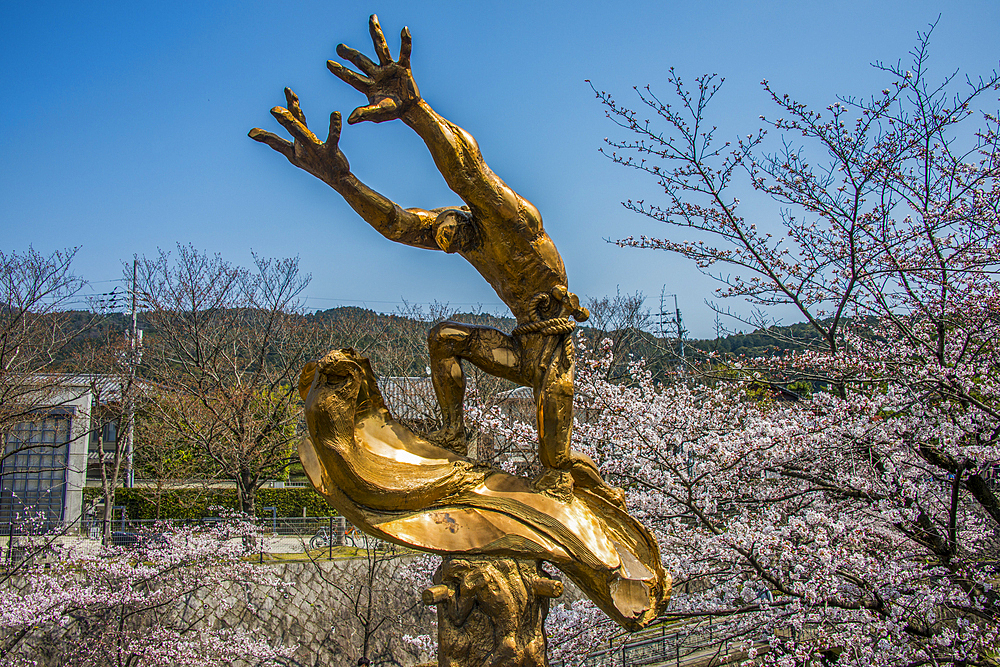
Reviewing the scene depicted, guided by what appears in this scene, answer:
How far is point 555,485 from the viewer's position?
333 cm

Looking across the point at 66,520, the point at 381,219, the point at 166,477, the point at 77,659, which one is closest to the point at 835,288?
the point at 381,219

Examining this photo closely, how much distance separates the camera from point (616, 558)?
3.13 m

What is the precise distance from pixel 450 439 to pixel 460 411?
16 centimetres

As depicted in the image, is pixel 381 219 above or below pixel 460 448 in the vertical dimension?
above

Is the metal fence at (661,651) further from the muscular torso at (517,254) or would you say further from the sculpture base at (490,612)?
the muscular torso at (517,254)

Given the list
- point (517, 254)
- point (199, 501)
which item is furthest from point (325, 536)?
point (517, 254)

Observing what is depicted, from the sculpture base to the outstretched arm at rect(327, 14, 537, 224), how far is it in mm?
1765

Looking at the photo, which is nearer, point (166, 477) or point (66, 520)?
point (66, 520)

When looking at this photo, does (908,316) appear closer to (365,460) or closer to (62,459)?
(365,460)

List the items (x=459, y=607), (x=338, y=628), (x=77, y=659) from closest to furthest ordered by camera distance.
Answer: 1. (x=459, y=607)
2. (x=77, y=659)
3. (x=338, y=628)

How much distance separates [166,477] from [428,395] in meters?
7.07

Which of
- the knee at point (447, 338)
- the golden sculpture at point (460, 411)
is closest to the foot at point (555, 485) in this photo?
the golden sculpture at point (460, 411)

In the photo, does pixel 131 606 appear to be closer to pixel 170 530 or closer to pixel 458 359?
pixel 170 530

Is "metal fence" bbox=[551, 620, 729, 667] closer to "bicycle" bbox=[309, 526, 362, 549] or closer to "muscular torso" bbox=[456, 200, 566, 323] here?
"bicycle" bbox=[309, 526, 362, 549]
